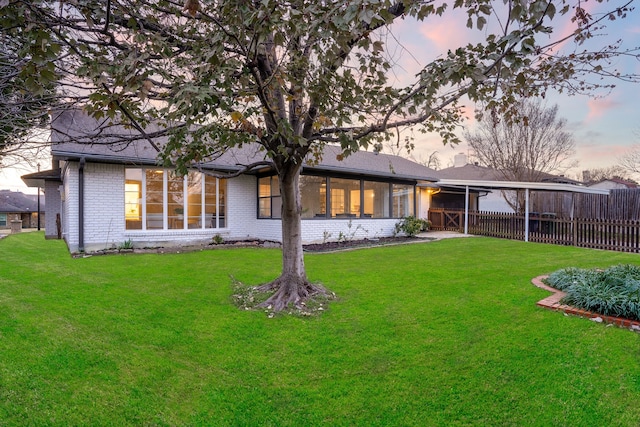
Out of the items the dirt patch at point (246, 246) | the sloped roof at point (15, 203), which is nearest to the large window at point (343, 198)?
the dirt patch at point (246, 246)

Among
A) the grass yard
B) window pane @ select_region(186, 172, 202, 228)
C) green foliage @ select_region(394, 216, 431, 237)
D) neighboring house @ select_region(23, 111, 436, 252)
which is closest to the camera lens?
the grass yard

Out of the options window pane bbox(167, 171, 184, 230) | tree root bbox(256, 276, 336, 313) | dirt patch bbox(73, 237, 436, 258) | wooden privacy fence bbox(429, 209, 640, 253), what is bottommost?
tree root bbox(256, 276, 336, 313)

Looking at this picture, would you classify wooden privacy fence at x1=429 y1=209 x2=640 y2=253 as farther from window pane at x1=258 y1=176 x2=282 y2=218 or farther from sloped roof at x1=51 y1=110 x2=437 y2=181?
window pane at x1=258 y1=176 x2=282 y2=218

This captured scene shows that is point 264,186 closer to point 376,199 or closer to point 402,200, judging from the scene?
point 376,199

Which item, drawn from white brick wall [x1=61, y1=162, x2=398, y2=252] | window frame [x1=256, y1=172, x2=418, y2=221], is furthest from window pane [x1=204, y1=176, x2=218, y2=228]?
window frame [x1=256, y1=172, x2=418, y2=221]

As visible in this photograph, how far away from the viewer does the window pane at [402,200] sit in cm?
1544

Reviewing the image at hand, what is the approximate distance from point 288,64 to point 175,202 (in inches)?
329

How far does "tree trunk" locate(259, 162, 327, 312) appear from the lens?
17.0ft

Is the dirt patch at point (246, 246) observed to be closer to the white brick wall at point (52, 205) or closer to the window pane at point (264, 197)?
the window pane at point (264, 197)

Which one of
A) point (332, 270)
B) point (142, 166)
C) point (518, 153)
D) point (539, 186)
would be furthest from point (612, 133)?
point (142, 166)

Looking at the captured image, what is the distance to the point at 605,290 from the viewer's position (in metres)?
4.62

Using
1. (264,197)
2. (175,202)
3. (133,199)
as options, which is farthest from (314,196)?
(133,199)

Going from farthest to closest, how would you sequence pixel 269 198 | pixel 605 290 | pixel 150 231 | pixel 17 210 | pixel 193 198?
pixel 17 210 → pixel 269 198 → pixel 193 198 → pixel 150 231 → pixel 605 290

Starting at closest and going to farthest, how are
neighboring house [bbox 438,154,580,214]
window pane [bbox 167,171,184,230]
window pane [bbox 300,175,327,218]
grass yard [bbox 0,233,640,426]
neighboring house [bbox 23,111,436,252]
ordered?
grass yard [bbox 0,233,640,426] → neighboring house [bbox 23,111,436,252] → window pane [bbox 167,171,184,230] → window pane [bbox 300,175,327,218] → neighboring house [bbox 438,154,580,214]
